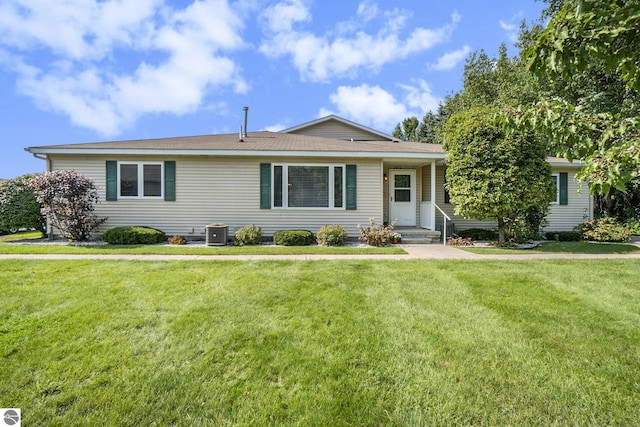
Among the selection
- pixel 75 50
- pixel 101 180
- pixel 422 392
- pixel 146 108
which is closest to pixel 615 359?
pixel 422 392

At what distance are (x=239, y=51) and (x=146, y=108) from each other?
226 inches

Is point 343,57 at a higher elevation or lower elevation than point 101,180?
higher

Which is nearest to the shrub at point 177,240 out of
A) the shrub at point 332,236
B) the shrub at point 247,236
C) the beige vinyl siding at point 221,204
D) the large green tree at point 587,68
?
the beige vinyl siding at point 221,204

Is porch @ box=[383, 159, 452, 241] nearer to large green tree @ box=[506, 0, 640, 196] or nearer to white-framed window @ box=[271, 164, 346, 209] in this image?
white-framed window @ box=[271, 164, 346, 209]

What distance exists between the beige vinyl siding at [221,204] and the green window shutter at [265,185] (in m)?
0.15

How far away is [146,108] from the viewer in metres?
13.6

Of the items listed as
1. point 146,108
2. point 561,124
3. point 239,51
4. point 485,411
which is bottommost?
point 485,411

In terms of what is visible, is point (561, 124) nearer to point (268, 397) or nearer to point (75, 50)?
point (268, 397)

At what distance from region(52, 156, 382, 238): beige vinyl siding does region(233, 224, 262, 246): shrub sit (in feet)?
2.49

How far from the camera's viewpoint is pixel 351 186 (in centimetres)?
952

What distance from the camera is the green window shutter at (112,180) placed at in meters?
9.27

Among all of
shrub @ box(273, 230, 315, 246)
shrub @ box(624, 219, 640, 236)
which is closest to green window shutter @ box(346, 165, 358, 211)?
shrub @ box(273, 230, 315, 246)

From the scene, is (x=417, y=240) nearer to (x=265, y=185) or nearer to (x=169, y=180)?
(x=265, y=185)

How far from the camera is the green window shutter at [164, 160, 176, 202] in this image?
9.35 meters
